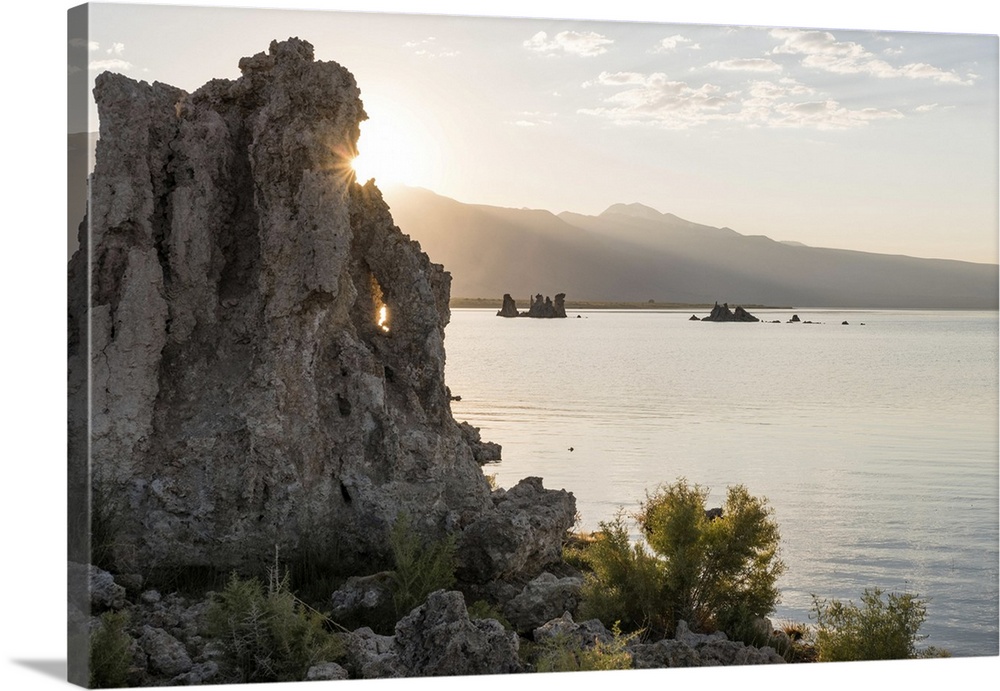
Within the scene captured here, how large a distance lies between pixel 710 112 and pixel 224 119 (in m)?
4.17

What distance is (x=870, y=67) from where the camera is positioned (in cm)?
1084

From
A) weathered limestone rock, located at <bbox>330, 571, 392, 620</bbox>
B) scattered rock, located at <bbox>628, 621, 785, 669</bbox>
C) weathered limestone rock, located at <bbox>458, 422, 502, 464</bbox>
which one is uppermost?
weathered limestone rock, located at <bbox>458, 422, 502, 464</bbox>

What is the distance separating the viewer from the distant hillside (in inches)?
470

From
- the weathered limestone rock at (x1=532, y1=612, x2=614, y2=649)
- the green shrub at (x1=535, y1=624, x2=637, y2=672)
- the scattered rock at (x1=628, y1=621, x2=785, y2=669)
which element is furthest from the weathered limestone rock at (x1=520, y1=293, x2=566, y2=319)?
the green shrub at (x1=535, y1=624, x2=637, y2=672)

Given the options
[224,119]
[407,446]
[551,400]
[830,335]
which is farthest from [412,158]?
[830,335]

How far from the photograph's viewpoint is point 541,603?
31.3ft

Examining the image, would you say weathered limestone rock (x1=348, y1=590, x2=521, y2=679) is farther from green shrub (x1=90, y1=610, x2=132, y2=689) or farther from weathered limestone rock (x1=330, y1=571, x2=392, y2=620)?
green shrub (x1=90, y1=610, x2=132, y2=689)

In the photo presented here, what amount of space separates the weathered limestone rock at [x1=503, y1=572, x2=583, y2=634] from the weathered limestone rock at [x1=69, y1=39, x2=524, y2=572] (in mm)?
720

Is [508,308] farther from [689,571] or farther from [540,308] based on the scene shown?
[689,571]

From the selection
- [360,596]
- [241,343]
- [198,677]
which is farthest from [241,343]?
[198,677]

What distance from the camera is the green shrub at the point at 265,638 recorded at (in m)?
7.99

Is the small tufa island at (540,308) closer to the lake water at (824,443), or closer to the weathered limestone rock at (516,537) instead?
the lake water at (824,443)

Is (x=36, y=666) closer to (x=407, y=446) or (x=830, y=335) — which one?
(x=407, y=446)

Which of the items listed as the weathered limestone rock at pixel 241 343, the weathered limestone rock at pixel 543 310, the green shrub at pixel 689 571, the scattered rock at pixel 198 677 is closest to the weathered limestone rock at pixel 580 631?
the green shrub at pixel 689 571
